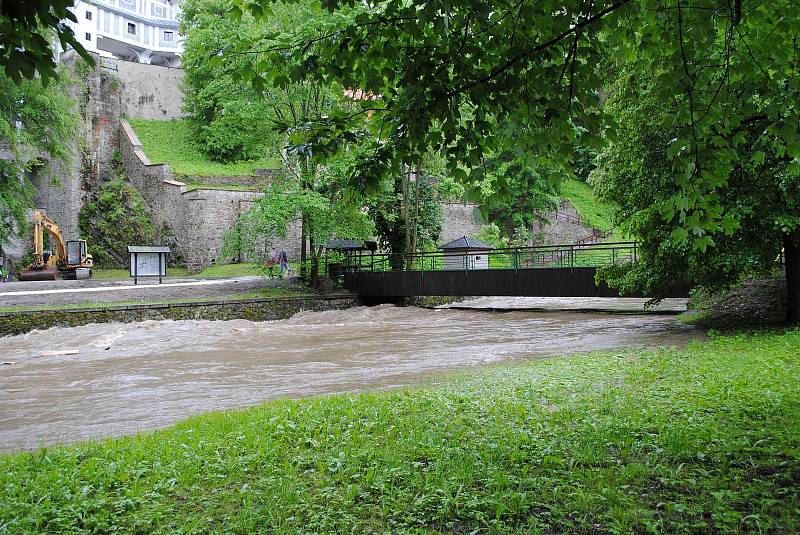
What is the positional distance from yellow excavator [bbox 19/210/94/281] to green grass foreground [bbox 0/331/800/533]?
83.3 ft

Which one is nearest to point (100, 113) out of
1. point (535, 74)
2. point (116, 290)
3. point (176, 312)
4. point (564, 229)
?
point (116, 290)

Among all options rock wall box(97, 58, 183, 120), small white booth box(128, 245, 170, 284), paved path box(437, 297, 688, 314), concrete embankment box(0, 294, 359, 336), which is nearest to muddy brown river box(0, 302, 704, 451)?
concrete embankment box(0, 294, 359, 336)

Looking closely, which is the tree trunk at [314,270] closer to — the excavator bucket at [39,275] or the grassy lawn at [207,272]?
the grassy lawn at [207,272]

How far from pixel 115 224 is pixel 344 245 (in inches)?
628

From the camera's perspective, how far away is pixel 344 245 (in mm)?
27297

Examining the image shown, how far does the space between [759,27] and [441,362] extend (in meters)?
8.50

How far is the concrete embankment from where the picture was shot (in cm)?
1731

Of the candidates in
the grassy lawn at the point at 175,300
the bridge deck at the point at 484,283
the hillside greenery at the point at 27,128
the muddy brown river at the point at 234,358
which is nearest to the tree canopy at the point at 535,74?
the muddy brown river at the point at 234,358

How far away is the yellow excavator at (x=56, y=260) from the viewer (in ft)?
91.6

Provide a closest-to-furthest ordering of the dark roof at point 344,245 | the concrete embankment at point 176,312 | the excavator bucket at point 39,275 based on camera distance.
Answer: the concrete embankment at point 176,312
the dark roof at point 344,245
the excavator bucket at point 39,275

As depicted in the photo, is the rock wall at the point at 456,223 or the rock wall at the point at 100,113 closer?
the rock wall at the point at 100,113

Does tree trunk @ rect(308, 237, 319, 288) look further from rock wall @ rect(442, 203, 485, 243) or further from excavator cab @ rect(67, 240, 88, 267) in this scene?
rock wall @ rect(442, 203, 485, 243)

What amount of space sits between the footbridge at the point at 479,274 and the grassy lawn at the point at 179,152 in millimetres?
12516

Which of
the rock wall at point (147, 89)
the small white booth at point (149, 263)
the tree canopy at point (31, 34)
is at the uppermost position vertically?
the rock wall at point (147, 89)
